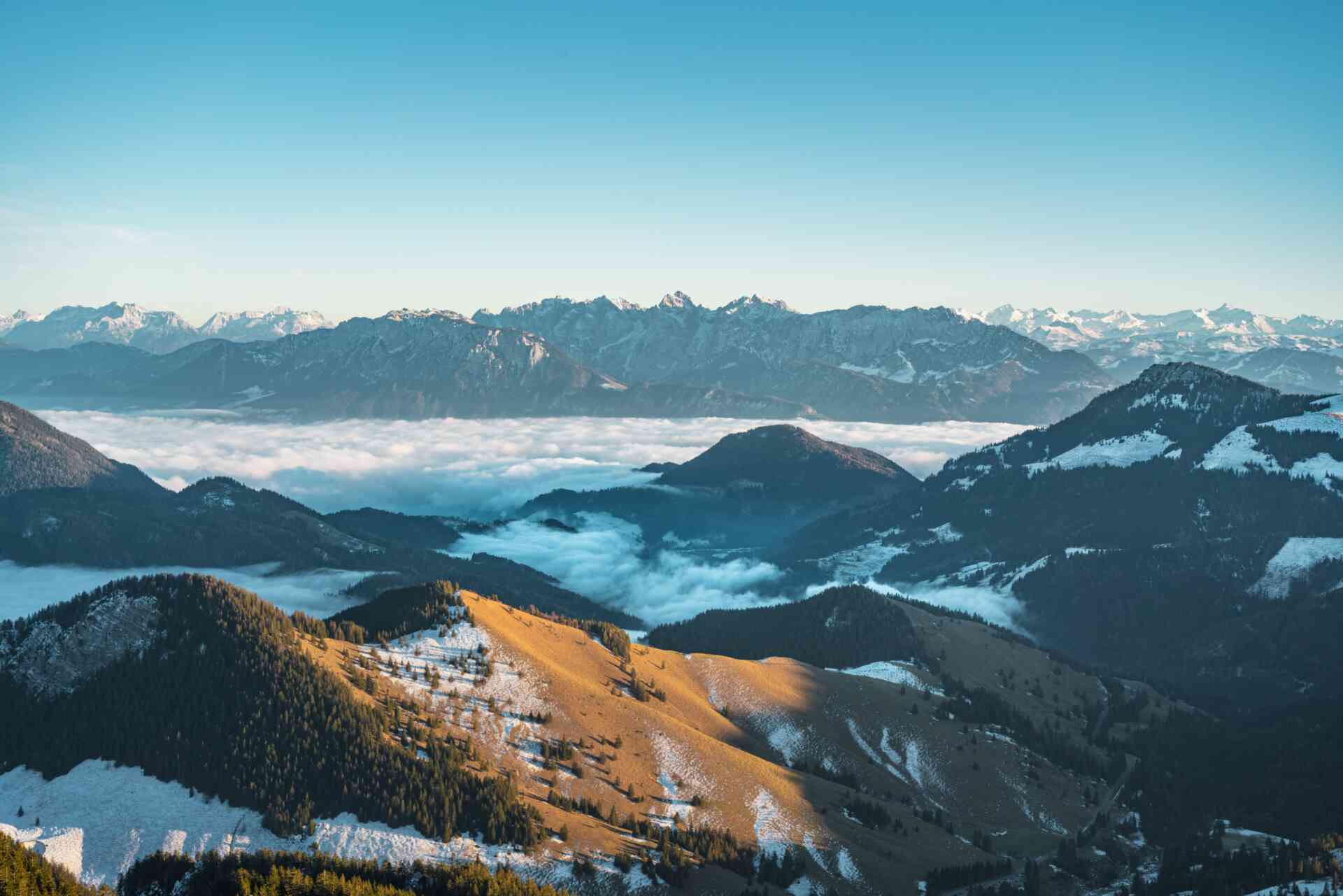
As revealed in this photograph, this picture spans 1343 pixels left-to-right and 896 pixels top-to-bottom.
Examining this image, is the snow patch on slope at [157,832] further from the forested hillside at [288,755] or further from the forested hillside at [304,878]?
the forested hillside at [304,878]

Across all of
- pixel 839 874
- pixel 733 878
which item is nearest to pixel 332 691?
pixel 733 878

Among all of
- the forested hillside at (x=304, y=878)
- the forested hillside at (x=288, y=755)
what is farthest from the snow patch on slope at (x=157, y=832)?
the forested hillside at (x=304, y=878)

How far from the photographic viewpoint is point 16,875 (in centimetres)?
13412

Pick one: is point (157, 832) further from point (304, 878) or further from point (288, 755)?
point (304, 878)

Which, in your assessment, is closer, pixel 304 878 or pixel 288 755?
pixel 304 878

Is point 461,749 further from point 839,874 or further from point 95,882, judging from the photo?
point 839,874

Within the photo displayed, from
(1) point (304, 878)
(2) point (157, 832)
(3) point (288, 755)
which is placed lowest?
(2) point (157, 832)

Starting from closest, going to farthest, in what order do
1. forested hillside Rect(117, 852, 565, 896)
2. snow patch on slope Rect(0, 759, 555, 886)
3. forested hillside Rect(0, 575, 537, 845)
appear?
forested hillside Rect(117, 852, 565, 896) < snow patch on slope Rect(0, 759, 555, 886) < forested hillside Rect(0, 575, 537, 845)

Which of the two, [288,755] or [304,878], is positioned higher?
[288,755]

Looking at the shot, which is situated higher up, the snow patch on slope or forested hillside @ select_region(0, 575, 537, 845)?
forested hillside @ select_region(0, 575, 537, 845)

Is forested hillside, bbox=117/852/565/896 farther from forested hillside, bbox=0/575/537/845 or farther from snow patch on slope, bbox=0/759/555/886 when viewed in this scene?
forested hillside, bbox=0/575/537/845

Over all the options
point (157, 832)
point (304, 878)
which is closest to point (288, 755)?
point (157, 832)

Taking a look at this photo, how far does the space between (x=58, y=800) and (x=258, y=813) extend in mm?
39593

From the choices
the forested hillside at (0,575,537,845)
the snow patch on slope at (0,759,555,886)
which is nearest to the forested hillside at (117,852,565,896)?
the snow patch on slope at (0,759,555,886)
